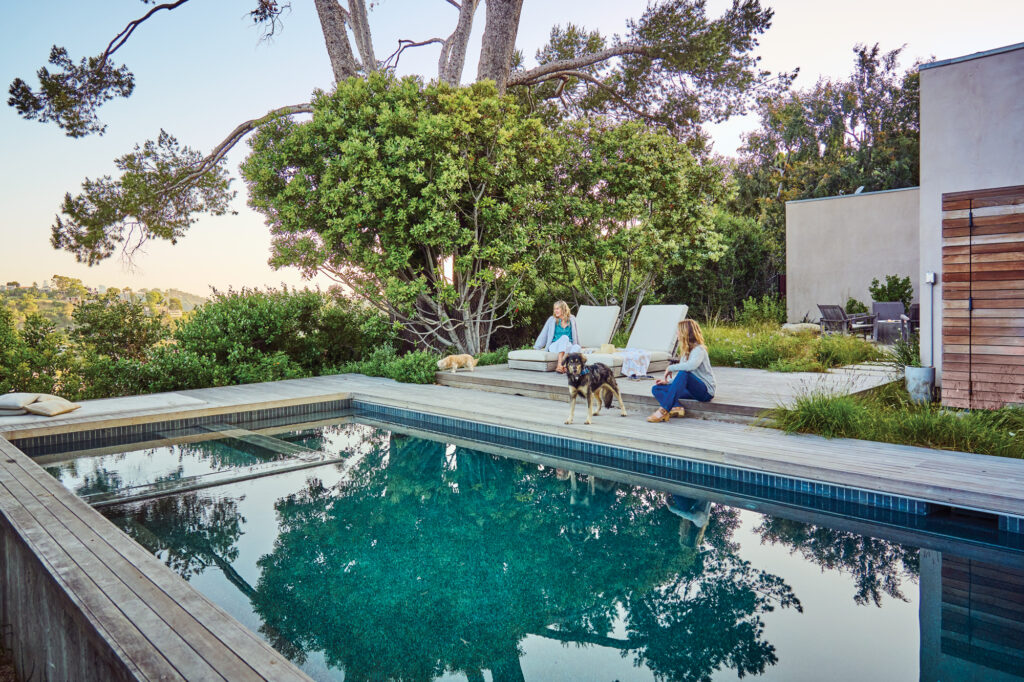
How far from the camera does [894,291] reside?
522 inches

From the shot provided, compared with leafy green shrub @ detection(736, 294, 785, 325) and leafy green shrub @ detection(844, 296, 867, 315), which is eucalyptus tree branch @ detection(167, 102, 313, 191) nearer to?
leafy green shrub @ detection(736, 294, 785, 325)

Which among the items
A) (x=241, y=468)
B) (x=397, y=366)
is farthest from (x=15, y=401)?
(x=397, y=366)

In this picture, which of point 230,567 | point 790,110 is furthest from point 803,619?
point 790,110

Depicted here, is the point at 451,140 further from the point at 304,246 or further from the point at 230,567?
the point at 230,567

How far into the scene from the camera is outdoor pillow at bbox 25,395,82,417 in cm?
652

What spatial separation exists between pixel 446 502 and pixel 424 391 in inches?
142

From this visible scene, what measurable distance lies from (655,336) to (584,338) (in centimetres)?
124

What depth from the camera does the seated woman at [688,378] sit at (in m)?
5.87

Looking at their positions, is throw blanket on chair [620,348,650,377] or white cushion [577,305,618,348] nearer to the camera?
throw blanket on chair [620,348,650,377]

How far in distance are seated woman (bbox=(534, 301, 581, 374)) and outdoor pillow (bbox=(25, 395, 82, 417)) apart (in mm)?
5681

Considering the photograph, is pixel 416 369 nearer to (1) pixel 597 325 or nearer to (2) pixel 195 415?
(1) pixel 597 325

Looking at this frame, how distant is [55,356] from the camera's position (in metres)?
8.15

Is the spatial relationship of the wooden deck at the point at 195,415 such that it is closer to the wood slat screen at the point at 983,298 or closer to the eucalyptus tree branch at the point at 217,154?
the wood slat screen at the point at 983,298

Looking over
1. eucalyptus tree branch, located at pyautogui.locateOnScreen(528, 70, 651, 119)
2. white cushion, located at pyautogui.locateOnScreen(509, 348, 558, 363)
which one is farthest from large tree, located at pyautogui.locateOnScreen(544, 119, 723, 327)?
eucalyptus tree branch, located at pyautogui.locateOnScreen(528, 70, 651, 119)
